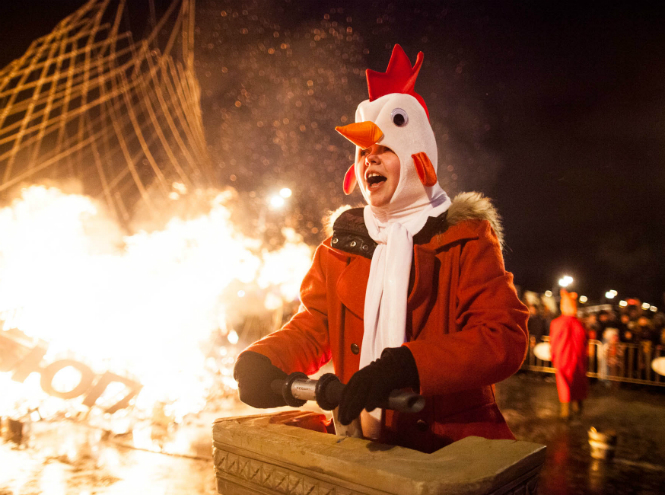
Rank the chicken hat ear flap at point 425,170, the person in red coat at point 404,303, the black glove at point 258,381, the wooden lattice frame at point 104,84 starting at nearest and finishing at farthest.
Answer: the person in red coat at point 404,303 → the black glove at point 258,381 → the chicken hat ear flap at point 425,170 → the wooden lattice frame at point 104,84

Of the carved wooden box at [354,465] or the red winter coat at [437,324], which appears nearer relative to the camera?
the carved wooden box at [354,465]

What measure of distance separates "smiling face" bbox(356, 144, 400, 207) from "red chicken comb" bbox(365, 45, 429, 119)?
32cm

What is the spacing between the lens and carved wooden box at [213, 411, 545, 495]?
104 cm

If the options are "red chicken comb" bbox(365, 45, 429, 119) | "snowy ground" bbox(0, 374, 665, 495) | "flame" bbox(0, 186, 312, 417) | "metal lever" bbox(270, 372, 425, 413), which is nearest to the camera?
"metal lever" bbox(270, 372, 425, 413)

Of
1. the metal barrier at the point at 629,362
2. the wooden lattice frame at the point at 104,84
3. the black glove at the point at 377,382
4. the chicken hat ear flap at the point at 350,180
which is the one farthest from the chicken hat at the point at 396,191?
the metal barrier at the point at 629,362

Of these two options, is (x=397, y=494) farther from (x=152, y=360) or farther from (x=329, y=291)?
(x=152, y=360)

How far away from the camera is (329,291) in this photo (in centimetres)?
208

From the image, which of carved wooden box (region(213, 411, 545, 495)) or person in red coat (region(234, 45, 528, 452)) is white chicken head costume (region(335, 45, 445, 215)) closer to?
person in red coat (region(234, 45, 528, 452))

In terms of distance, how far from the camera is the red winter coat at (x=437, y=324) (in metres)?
1.46

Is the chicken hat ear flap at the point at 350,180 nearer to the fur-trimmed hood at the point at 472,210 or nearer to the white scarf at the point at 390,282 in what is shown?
the white scarf at the point at 390,282

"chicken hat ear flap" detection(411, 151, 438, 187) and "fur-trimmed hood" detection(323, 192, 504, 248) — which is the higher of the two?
"chicken hat ear flap" detection(411, 151, 438, 187)

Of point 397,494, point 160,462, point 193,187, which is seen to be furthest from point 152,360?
point 193,187

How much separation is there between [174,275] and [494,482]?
12499 millimetres

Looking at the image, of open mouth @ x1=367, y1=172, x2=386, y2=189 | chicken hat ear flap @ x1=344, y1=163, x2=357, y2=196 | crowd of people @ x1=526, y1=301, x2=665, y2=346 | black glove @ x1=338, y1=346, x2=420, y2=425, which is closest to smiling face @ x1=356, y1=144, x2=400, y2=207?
open mouth @ x1=367, y1=172, x2=386, y2=189
